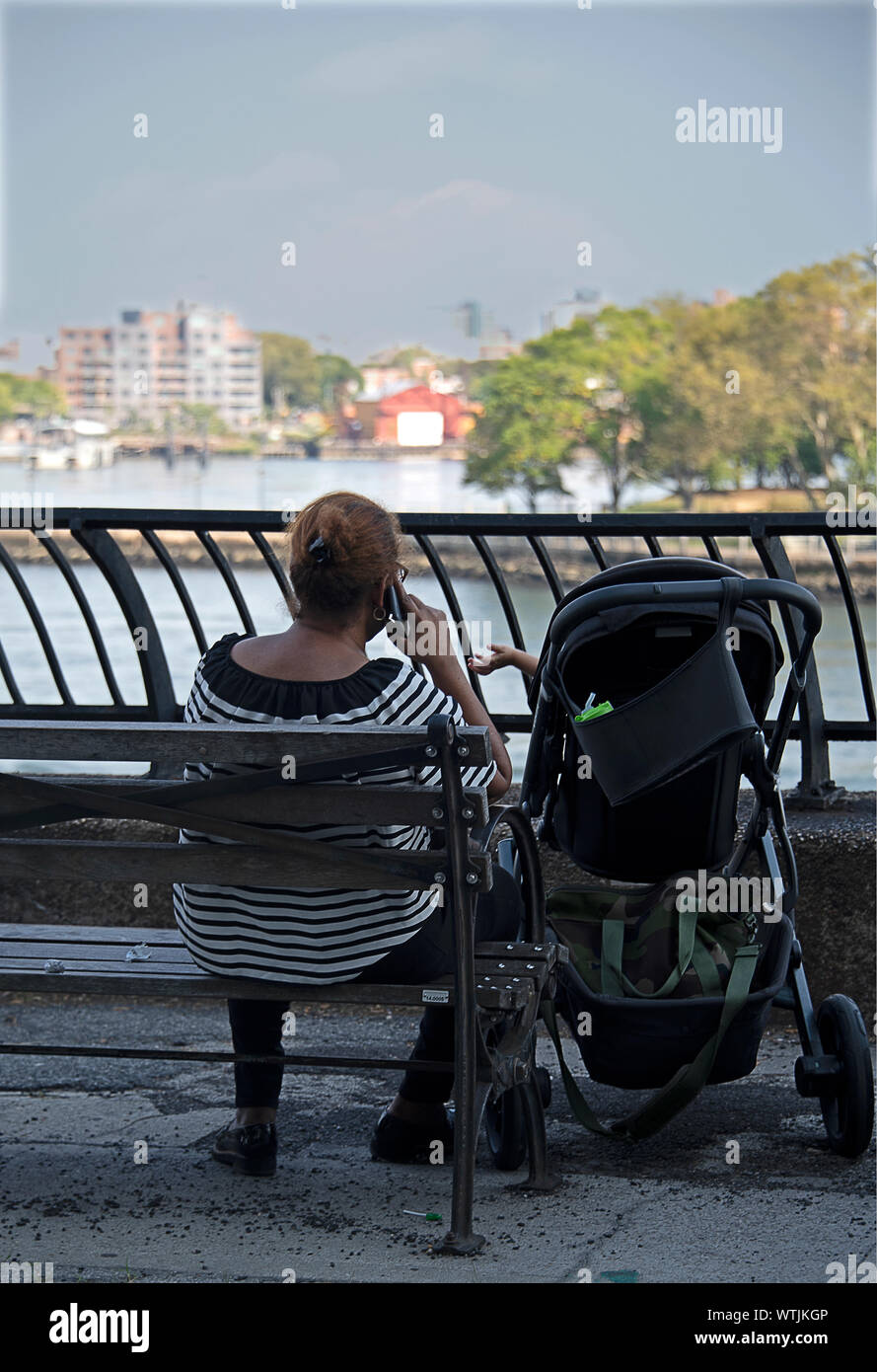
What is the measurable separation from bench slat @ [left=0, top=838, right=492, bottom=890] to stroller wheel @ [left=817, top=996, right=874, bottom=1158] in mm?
968

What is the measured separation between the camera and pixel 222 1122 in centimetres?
→ 348

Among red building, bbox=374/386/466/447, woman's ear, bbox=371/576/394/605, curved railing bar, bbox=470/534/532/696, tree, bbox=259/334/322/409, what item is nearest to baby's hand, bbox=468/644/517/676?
woman's ear, bbox=371/576/394/605

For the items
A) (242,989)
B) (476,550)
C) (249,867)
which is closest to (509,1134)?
(242,989)

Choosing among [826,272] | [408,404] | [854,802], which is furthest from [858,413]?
[854,802]

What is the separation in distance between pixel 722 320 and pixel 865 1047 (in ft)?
378

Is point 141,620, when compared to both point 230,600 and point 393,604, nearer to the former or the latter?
point 393,604

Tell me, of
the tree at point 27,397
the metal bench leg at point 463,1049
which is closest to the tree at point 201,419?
the tree at point 27,397

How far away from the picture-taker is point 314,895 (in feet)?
9.48

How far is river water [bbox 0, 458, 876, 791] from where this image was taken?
Result: 38.2 metres

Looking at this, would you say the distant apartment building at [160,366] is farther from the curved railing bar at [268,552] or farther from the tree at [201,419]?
the curved railing bar at [268,552]

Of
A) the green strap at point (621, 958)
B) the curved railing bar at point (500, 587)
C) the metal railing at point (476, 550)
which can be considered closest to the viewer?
the green strap at point (621, 958)

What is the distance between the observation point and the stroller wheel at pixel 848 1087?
316cm

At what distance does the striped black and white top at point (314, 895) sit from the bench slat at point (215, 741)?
21 cm

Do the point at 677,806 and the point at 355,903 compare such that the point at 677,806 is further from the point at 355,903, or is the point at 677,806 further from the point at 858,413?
the point at 858,413
